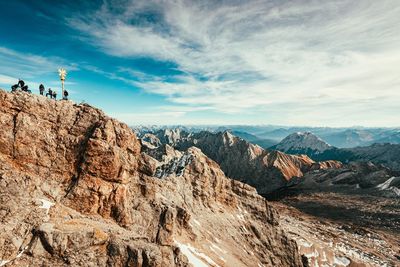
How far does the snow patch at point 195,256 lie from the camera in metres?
39.1

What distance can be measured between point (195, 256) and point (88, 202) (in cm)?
1617

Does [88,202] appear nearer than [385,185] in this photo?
Yes

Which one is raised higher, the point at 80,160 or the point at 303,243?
the point at 80,160

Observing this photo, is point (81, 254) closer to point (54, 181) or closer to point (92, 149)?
point (54, 181)

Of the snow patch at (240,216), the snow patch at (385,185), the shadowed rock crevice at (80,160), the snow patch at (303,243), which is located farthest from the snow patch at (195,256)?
the snow patch at (385,185)

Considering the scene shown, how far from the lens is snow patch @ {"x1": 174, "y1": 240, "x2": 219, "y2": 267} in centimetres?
3906

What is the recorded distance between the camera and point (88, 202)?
3400 cm

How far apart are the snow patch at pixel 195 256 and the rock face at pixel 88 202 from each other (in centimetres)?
19

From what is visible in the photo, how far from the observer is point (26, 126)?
33844 mm

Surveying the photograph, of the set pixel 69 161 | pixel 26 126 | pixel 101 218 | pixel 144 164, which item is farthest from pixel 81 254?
pixel 144 164

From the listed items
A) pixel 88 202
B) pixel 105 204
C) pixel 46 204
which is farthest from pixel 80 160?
pixel 46 204

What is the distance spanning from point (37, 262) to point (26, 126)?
625 inches

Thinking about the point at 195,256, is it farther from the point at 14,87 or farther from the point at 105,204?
the point at 14,87

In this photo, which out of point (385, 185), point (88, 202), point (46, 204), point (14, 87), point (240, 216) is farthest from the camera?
point (385, 185)
